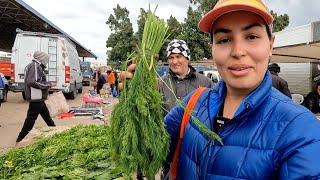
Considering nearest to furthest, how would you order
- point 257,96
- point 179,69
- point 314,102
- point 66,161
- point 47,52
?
point 257,96, point 66,161, point 179,69, point 314,102, point 47,52

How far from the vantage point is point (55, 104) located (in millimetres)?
9172

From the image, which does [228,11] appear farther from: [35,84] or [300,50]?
[300,50]

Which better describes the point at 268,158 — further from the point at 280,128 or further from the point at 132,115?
the point at 132,115

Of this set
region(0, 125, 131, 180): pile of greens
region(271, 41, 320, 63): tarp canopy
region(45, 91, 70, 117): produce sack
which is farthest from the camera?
region(45, 91, 70, 117): produce sack

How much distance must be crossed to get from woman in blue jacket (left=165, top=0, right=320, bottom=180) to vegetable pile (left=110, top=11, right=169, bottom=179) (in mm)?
140

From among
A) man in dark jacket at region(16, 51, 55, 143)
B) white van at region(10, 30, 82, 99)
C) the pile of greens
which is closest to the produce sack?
man in dark jacket at region(16, 51, 55, 143)

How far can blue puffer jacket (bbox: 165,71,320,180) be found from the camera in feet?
3.24

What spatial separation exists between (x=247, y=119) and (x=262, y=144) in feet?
0.40

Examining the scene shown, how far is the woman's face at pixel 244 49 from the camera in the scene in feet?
3.92

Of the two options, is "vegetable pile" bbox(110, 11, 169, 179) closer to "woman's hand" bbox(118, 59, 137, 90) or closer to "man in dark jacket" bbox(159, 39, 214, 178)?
"woman's hand" bbox(118, 59, 137, 90)

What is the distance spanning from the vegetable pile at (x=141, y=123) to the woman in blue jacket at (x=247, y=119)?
0.46ft

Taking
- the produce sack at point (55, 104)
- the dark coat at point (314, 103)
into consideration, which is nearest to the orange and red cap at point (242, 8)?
the dark coat at point (314, 103)

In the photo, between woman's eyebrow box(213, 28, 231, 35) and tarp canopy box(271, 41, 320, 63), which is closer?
woman's eyebrow box(213, 28, 231, 35)

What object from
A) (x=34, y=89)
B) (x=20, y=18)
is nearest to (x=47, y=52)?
(x=20, y=18)
